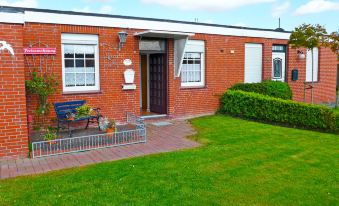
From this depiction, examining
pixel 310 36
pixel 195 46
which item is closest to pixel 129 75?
pixel 195 46

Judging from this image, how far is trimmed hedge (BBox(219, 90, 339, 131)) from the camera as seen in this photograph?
31.5ft

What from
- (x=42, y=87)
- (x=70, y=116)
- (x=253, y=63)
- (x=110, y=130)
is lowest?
(x=110, y=130)

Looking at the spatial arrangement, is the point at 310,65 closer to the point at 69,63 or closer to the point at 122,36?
the point at 122,36

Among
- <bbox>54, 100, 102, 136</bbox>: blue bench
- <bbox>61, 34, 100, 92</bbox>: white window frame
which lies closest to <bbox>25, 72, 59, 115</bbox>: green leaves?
<bbox>54, 100, 102, 136</bbox>: blue bench

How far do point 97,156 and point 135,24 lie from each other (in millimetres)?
5105

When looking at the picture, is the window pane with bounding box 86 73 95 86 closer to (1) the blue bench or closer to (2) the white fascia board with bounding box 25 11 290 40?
(1) the blue bench

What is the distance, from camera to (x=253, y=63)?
14.0 m

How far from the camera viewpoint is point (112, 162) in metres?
6.35

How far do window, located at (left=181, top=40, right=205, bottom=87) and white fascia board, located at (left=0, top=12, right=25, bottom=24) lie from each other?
6.44 meters

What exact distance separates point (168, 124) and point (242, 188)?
19.0ft

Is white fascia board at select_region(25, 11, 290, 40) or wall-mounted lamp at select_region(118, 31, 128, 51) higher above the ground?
white fascia board at select_region(25, 11, 290, 40)

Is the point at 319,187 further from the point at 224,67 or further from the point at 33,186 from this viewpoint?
the point at 224,67

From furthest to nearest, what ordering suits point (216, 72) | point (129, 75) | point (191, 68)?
1. point (216, 72)
2. point (191, 68)
3. point (129, 75)

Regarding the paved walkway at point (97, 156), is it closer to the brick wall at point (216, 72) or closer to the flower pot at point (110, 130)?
the flower pot at point (110, 130)
